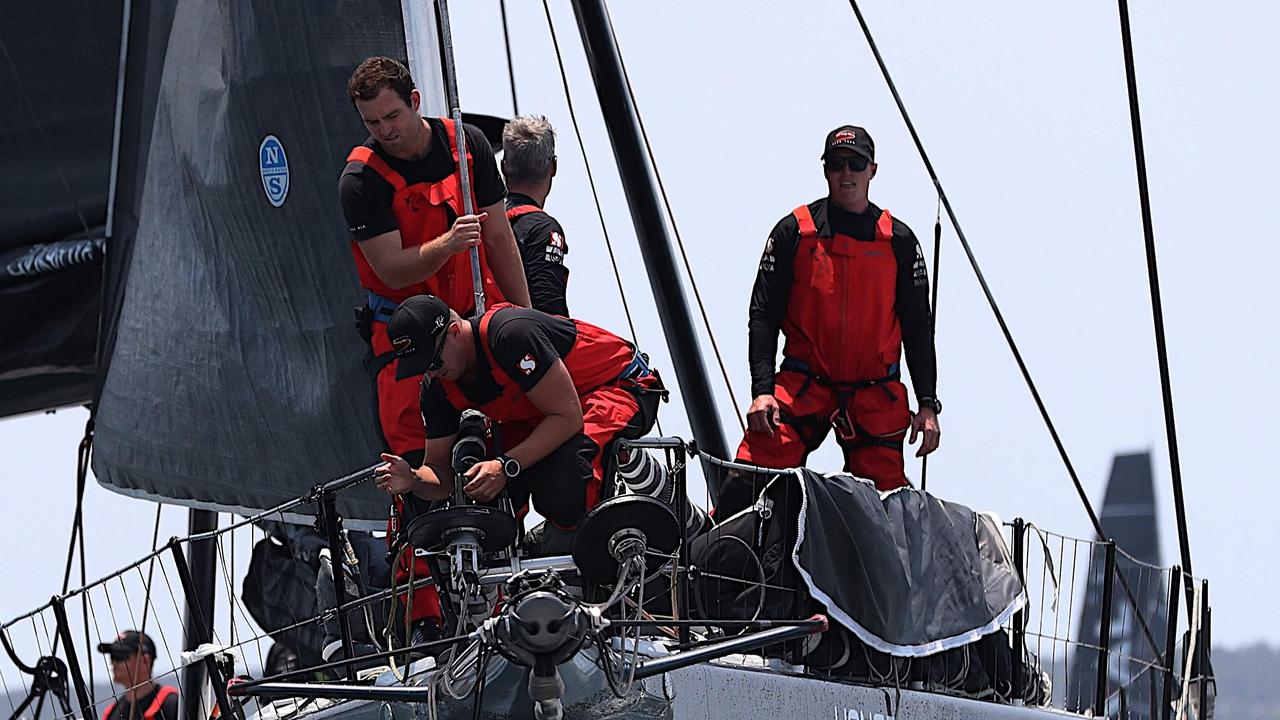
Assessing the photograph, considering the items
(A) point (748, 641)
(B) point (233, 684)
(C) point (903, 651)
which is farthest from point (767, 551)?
(B) point (233, 684)

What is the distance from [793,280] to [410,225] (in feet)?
4.96

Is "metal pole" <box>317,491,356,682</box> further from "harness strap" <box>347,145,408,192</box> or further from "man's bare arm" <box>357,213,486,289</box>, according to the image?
"harness strap" <box>347,145,408,192</box>

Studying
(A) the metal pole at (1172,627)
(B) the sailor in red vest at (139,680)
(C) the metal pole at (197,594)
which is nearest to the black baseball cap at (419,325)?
(C) the metal pole at (197,594)

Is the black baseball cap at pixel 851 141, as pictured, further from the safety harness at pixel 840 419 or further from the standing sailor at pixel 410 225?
the standing sailor at pixel 410 225

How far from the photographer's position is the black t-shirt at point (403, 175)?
17.4 ft

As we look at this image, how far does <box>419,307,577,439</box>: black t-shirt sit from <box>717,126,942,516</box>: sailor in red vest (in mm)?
1385

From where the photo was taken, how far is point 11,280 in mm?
9844

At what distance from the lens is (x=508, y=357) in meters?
4.98

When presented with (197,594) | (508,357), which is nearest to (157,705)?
(197,594)

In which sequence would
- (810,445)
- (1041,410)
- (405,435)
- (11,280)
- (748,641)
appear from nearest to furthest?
(748,641), (405,435), (810,445), (1041,410), (11,280)

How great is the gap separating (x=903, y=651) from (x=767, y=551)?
47cm

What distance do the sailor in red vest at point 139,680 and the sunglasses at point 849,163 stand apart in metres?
2.72

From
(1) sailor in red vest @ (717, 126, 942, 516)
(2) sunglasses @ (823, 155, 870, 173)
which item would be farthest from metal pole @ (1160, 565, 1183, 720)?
(2) sunglasses @ (823, 155, 870, 173)

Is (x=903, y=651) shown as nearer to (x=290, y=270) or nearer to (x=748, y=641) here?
(x=748, y=641)
